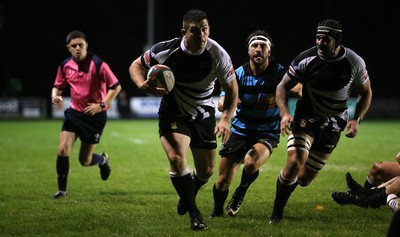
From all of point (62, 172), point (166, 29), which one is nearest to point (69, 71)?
point (62, 172)

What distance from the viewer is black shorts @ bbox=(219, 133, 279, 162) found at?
7766mm

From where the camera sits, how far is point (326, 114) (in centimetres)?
755

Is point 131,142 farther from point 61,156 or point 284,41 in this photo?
point 284,41

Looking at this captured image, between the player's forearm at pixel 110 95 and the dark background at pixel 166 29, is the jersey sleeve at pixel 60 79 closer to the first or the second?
the player's forearm at pixel 110 95

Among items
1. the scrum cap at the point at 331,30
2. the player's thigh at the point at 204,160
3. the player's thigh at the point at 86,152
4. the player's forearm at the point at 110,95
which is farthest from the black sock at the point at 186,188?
the player's thigh at the point at 86,152

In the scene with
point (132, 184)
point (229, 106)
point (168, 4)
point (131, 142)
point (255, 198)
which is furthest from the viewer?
point (168, 4)

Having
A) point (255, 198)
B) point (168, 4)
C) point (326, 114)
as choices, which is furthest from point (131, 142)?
point (168, 4)

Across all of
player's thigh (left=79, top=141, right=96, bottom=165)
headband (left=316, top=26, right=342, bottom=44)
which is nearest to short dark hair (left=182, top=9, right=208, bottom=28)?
headband (left=316, top=26, right=342, bottom=44)

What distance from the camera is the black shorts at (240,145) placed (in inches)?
306

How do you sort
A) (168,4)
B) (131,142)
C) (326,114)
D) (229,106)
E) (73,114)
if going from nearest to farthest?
(229,106) → (326,114) → (73,114) → (131,142) → (168,4)

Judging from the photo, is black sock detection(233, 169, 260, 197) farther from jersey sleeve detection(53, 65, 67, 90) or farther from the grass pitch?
jersey sleeve detection(53, 65, 67, 90)

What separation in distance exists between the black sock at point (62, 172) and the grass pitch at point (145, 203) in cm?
19

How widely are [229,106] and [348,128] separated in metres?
1.28

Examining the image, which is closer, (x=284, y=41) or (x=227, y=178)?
(x=227, y=178)
